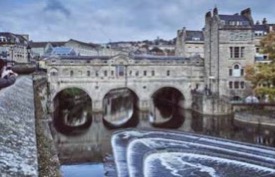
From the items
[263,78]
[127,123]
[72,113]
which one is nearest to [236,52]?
[263,78]

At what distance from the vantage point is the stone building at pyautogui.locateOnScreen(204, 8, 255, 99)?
49.3 metres

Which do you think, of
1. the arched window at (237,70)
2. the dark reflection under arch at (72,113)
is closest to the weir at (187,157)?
the dark reflection under arch at (72,113)

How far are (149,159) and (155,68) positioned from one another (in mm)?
34686

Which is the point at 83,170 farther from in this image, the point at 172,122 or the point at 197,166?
the point at 172,122

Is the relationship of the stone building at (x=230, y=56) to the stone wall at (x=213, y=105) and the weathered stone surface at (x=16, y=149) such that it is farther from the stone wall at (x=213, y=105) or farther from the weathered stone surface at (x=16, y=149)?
the weathered stone surface at (x=16, y=149)

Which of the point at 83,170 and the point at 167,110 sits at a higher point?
the point at 167,110

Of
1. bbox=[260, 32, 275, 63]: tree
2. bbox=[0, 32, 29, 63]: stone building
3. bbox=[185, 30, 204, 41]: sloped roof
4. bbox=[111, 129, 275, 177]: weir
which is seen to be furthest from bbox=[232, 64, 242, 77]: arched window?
bbox=[111, 129, 275, 177]: weir

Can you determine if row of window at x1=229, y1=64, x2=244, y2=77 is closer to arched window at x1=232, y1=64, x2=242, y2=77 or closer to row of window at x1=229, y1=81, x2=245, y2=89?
arched window at x1=232, y1=64, x2=242, y2=77

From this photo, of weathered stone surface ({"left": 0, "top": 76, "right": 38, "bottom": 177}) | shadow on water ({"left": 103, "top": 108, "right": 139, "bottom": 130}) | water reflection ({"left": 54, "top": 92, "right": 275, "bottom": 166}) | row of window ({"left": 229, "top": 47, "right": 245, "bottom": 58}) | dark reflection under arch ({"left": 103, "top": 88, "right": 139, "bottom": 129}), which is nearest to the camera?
weathered stone surface ({"left": 0, "top": 76, "right": 38, "bottom": 177})

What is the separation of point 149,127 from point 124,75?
14.1 meters

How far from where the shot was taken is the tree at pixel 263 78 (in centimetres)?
3951

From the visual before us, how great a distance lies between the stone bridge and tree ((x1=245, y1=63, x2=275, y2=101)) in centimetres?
1039

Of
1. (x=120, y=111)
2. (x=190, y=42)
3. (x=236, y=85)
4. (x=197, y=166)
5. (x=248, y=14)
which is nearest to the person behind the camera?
(x=197, y=166)

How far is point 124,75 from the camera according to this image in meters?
51.8
